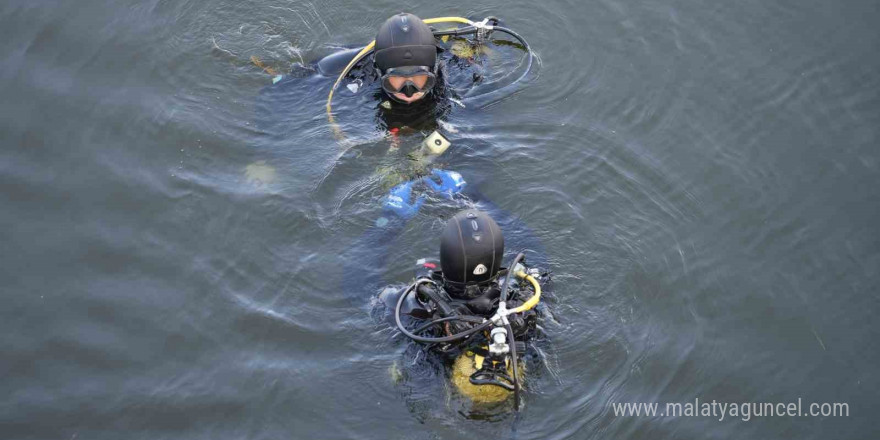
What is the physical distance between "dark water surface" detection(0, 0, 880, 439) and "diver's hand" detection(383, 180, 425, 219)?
0.19 metres

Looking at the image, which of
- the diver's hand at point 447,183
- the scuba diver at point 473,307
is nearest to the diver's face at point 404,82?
Result: the diver's hand at point 447,183

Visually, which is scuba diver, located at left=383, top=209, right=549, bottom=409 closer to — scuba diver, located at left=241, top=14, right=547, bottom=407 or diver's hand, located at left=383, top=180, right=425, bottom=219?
scuba diver, located at left=241, top=14, right=547, bottom=407

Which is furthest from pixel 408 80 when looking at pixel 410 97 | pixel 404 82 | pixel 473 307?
pixel 473 307

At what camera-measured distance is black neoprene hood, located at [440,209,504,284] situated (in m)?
6.43

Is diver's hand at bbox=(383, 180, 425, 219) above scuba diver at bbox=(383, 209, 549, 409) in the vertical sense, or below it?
below

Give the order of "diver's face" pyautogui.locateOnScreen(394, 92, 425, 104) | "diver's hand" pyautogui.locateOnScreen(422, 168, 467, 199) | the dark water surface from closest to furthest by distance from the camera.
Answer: the dark water surface → "diver's hand" pyautogui.locateOnScreen(422, 168, 467, 199) → "diver's face" pyautogui.locateOnScreen(394, 92, 425, 104)

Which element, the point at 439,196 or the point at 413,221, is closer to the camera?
the point at 413,221

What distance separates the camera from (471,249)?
6.42 m

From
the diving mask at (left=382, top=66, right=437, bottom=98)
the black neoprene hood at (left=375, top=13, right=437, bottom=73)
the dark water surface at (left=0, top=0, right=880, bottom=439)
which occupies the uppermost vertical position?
the black neoprene hood at (left=375, top=13, right=437, bottom=73)

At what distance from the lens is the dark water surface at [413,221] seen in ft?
22.2

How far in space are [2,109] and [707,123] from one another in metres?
7.33

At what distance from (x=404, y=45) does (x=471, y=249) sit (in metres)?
3.08

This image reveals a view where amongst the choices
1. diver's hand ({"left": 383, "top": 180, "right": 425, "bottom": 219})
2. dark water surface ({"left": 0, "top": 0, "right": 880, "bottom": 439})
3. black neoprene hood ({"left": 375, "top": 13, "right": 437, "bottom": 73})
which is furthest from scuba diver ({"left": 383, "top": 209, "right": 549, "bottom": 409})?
black neoprene hood ({"left": 375, "top": 13, "right": 437, "bottom": 73})

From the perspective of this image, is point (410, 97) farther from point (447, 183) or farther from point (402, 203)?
point (402, 203)
